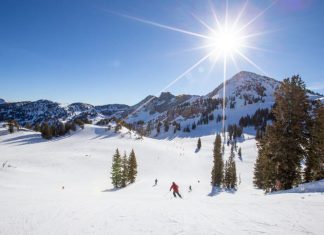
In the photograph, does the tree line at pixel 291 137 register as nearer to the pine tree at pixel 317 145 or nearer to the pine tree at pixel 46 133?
the pine tree at pixel 317 145

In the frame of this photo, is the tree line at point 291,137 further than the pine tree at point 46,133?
No

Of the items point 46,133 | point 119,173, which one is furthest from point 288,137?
point 46,133

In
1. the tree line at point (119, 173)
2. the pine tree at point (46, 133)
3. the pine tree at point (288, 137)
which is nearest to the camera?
the pine tree at point (288, 137)

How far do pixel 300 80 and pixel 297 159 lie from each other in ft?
26.4

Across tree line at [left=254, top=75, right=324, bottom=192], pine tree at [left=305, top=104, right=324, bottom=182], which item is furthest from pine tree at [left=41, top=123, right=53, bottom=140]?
pine tree at [left=305, top=104, right=324, bottom=182]

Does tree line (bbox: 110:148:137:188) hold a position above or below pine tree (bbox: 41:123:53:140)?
below

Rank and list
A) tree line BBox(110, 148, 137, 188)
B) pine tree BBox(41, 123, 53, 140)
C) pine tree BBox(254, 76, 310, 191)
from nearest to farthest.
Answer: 1. pine tree BBox(254, 76, 310, 191)
2. tree line BBox(110, 148, 137, 188)
3. pine tree BBox(41, 123, 53, 140)

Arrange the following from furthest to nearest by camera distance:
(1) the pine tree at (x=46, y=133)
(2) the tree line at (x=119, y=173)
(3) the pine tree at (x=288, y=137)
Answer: (1) the pine tree at (x=46, y=133) → (2) the tree line at (x=119, y=173) → (3) the pine tree at (x=288, y=137)

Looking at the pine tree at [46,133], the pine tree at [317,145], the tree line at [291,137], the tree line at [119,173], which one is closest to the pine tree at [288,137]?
the tree line at [291,137]

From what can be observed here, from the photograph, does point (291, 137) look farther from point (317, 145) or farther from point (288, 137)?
point (317, 145)

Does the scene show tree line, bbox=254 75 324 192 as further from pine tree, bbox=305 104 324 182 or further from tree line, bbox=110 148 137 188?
tree line, bbox=110 148 137 188

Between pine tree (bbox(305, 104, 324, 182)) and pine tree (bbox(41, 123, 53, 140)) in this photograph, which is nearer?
pine tree (bbox(305, 104, 324, 182))

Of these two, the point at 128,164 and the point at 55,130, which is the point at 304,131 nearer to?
the point at 128,164

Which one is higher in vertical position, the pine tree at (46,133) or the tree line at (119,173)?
the pine tree at (46,133)
